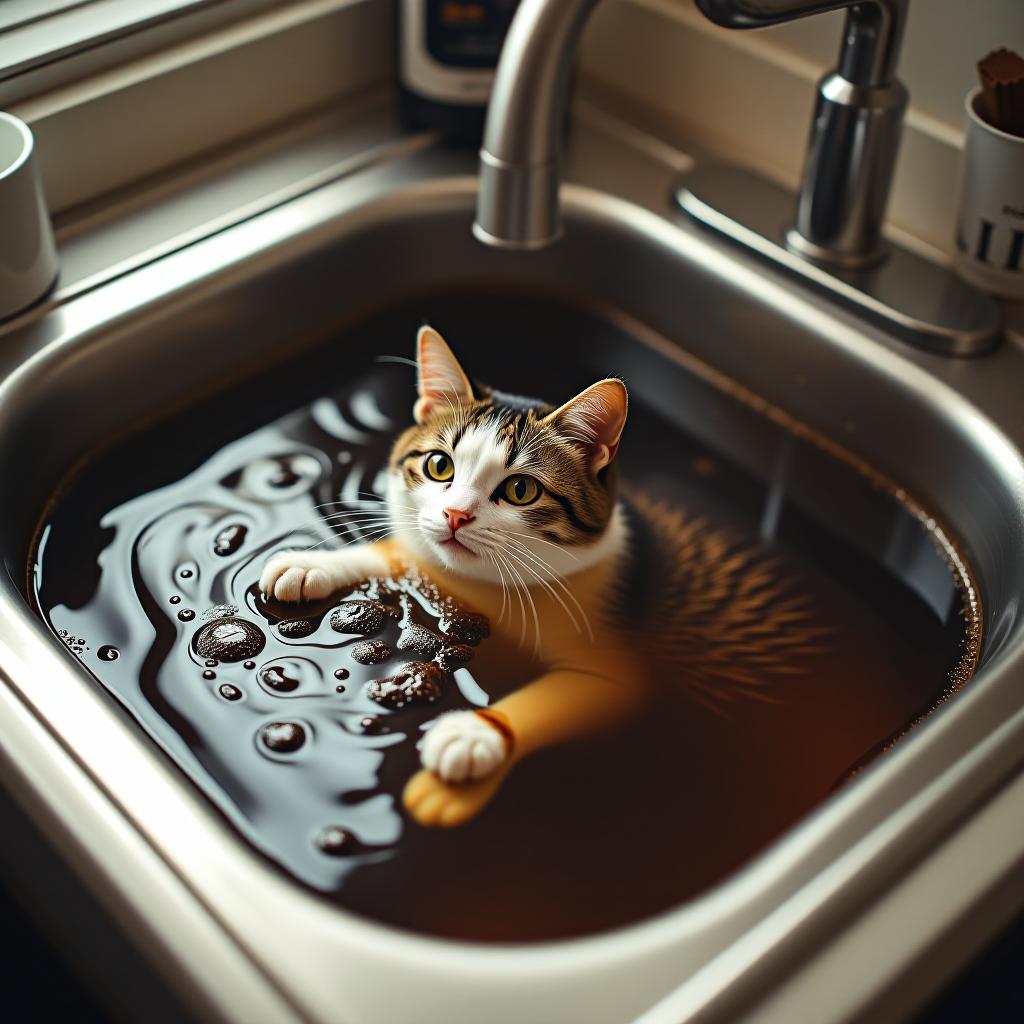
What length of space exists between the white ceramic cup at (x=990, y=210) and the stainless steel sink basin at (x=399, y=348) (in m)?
0.06

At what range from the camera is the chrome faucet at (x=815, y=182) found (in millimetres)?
674

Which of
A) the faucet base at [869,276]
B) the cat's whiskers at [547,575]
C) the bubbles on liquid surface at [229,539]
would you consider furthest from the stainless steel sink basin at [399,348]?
the cat's whiskers at [547,575]

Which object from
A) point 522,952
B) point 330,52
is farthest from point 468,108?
point 522,952

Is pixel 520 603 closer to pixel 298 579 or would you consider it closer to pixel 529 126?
pixel 298 579

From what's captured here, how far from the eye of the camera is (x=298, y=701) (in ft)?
2.34

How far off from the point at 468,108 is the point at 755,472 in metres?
0.41

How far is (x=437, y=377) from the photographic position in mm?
777

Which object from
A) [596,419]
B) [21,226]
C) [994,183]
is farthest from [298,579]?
[994,183]

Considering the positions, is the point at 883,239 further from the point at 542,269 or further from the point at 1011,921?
the point at 1011,921

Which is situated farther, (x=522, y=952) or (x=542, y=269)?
(x=542, y=269)

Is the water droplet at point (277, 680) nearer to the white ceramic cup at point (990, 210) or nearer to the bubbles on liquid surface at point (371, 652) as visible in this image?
the bubbles on liquid surface at point (371, 652)

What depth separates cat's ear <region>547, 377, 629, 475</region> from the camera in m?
0.69

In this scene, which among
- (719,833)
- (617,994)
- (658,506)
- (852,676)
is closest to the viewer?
(617,994)

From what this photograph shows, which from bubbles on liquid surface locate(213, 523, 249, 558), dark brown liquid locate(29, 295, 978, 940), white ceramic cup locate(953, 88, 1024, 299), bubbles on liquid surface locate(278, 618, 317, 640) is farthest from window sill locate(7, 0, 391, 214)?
white ceramic cup locate(953, 88, 1024, 299)
